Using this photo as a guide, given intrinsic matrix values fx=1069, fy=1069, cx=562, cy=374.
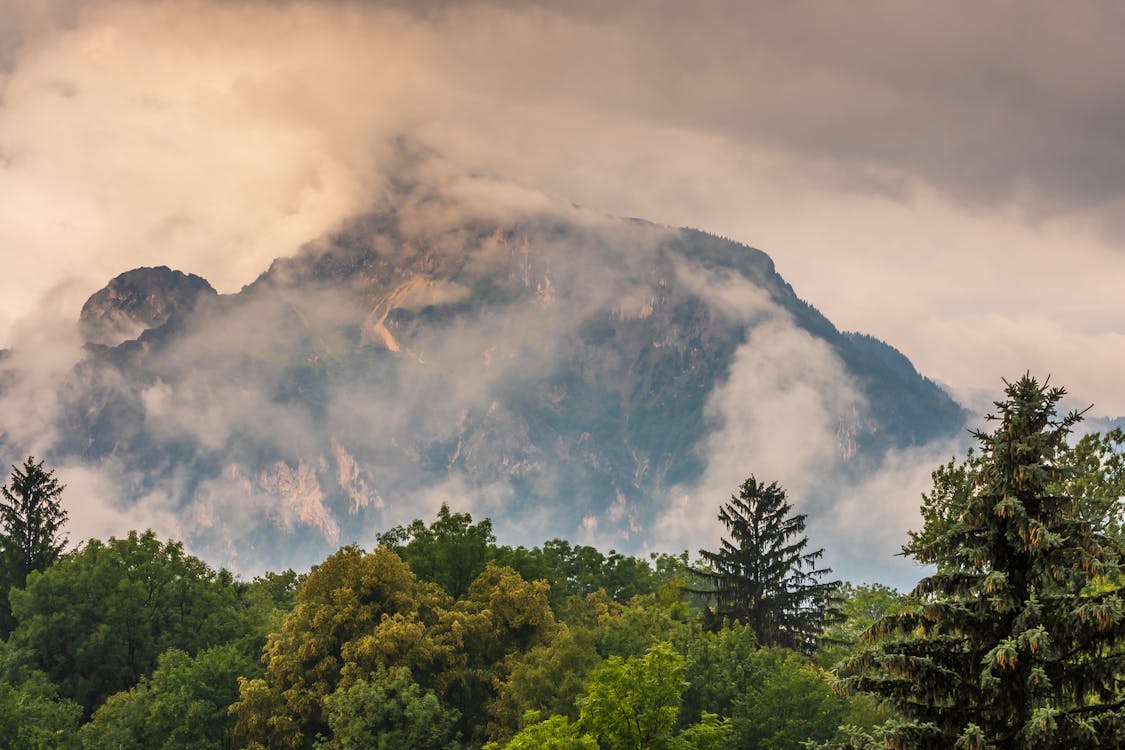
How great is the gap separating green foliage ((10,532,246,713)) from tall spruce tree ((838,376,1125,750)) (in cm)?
6245

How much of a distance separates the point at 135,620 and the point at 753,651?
137 feet

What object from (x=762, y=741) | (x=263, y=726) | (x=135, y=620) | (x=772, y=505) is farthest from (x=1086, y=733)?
(x=135, y=620)

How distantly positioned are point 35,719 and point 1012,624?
2251 inches

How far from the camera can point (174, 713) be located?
5725cm

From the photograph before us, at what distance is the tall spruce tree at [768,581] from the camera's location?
207ft

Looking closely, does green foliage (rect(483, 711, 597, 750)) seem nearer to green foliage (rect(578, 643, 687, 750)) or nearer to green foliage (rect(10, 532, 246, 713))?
green foliage (rect(578, 643, 687, 750))

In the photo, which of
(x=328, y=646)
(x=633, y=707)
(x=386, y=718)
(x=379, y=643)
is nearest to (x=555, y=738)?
(x=633, y=707)

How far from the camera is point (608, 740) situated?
118ft

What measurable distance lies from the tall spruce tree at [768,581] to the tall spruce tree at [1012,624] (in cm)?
4324

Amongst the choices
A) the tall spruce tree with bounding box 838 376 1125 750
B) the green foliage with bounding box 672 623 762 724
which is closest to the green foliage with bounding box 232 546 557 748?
the green foliage with bounding box 672 623 762 724

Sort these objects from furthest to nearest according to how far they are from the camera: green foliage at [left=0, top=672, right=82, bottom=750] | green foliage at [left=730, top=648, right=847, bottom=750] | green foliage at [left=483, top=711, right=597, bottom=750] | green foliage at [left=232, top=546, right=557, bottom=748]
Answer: green foliage at [left=0, top=672, right=82, bottom=750] → green foliage at [left=232, top=546, right=557, bottom=748] → green foliage at [left=730, top=648, right=847, bottom=750] → green foliage at [left=483, top=711, right=597, bottom=750]

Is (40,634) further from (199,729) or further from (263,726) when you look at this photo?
(263,726)

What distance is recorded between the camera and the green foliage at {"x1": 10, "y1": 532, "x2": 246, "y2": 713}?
70125 mm

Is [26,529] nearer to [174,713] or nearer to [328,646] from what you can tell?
[174,713]
